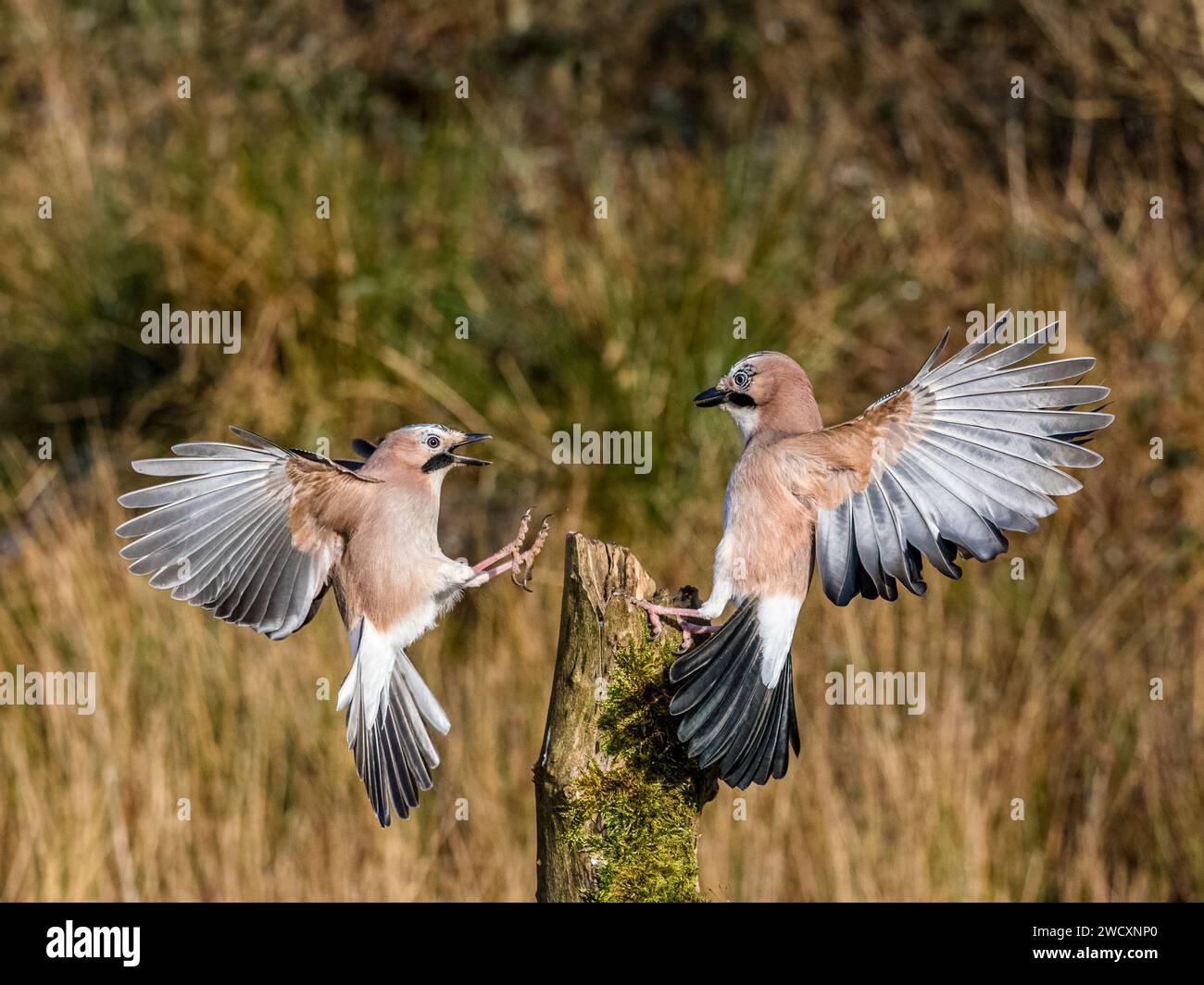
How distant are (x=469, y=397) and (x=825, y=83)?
4.86 m

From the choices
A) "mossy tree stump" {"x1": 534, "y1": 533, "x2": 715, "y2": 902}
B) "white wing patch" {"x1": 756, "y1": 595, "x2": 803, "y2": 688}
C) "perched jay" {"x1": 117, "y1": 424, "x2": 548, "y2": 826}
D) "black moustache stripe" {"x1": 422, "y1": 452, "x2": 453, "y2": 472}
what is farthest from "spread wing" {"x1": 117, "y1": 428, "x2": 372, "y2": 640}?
"white wing patch" {"x1": 756, "y1": 595, "x2": 803, "y2": 688}

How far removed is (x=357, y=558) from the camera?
2.76 meters

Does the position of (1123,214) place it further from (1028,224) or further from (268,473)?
(268,473)

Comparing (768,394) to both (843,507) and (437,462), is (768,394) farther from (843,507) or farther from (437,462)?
(437,462)

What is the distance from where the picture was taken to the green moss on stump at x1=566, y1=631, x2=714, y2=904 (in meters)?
2.81

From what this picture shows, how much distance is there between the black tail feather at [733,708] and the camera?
8.43ft

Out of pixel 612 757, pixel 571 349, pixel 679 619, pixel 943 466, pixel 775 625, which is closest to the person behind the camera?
pixel 943 466

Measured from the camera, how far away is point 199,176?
339 inches

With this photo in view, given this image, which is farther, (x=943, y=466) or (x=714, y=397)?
(x=714, y=397)

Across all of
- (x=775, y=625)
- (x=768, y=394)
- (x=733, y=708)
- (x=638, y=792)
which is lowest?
(x=638, y=792)

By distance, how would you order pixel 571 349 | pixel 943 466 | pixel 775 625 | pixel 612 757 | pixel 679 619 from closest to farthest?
pixel 943 466
pixel 775 625
pixel 679 619
pixel 612 757
pixel 571 349

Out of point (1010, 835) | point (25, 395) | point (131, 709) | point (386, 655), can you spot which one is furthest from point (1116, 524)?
point (25, 395)

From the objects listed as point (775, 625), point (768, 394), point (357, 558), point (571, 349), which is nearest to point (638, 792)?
point (775, 625)

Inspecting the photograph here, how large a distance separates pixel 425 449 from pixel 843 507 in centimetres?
77
